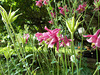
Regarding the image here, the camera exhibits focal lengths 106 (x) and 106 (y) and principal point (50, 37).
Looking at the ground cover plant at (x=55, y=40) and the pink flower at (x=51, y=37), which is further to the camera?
the pink flower at (x=51, y=37)

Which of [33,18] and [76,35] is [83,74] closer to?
[76,35]

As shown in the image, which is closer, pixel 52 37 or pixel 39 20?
pixel 52 37

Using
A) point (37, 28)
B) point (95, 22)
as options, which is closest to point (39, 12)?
point (37, 28)

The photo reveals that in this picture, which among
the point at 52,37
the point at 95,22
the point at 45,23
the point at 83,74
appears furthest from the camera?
the point at 45,23

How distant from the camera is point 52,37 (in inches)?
21.1

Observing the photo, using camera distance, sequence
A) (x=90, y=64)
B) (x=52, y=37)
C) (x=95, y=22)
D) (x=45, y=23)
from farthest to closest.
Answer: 1. (x=45, y=23)
2. (x=95, y=22)
3. (x=90, y=64)
4. (x=52, y=37)

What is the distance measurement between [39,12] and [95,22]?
134 cm

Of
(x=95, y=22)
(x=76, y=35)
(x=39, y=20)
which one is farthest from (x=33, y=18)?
(x=95, y=22)

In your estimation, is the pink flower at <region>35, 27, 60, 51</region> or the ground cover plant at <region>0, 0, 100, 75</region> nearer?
the ground cover plant at <region>0, 0, 100, 75</region>

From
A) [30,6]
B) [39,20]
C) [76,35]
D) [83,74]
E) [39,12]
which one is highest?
[30,6]

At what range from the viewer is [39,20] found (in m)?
2.66

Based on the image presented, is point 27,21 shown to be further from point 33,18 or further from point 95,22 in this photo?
point 95,22

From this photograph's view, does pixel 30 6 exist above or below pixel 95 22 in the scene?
above

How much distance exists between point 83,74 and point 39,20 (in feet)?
5.47
